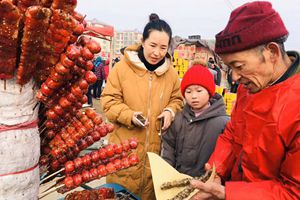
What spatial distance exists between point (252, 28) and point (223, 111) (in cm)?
131

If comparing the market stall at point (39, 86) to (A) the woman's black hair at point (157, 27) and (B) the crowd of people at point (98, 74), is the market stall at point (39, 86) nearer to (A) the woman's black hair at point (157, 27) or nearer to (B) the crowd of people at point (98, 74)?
(A) the woman's black hair at point (157, 27)

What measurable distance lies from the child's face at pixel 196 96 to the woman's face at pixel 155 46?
0.35 meters

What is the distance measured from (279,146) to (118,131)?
1493mm

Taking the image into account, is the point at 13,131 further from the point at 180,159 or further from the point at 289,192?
the point at 180,159

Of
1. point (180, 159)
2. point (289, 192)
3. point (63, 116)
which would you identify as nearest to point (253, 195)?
point (289, 192)

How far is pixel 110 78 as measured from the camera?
2.46 metres

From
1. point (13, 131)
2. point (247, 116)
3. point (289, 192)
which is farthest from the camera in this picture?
point (247, 116)

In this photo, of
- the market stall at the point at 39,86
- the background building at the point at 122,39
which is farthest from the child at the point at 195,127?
the background building at the point at 122,39

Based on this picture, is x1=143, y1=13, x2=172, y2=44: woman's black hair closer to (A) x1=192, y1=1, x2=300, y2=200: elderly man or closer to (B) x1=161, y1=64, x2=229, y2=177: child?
(B) x1=161, y1=64, x2=229, y2=177: child

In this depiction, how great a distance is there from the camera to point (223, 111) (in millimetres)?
2475

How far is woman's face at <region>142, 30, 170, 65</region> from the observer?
7.51ft

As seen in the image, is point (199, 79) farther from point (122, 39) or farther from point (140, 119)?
point (122, 39)

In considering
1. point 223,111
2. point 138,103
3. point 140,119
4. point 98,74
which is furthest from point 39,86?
point 98,74

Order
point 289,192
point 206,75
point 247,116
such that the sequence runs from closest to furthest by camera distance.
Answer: point 289,192
point 247,116
point 206,75
